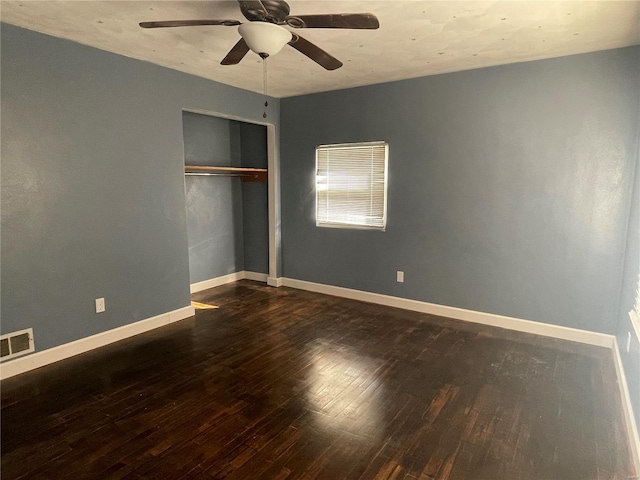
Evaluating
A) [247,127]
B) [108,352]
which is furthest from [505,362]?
[247,127]

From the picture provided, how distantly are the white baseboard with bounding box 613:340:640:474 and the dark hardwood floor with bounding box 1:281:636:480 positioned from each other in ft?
0.19

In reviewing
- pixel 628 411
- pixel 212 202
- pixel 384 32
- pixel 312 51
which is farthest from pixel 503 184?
pixel 212 202

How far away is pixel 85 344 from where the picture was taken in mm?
3301

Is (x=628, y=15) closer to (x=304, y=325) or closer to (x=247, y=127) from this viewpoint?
(x=304, y=325)

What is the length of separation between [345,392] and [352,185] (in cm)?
272

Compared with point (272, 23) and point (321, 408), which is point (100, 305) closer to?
point (321, 408)

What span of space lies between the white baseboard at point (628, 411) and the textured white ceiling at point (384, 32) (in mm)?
2493

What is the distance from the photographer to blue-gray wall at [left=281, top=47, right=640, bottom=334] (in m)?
3.28

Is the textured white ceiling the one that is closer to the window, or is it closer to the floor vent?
the window

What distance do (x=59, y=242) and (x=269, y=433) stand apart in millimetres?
2311

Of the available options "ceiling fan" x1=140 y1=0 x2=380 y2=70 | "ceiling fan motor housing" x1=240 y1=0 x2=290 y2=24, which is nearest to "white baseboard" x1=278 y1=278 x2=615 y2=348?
"ceiling fan" x1=140 y1=0 x2=380 y2=70

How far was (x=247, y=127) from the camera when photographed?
5602 mm

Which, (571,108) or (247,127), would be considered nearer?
(571,108)

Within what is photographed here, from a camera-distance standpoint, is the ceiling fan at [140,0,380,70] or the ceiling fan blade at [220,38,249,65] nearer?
the ceiling fan at [140,0,380,70]
